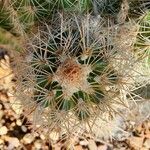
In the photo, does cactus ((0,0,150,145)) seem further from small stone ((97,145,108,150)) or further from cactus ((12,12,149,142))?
small stone ((97,145,108,150))

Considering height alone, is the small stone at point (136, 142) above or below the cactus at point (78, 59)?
below

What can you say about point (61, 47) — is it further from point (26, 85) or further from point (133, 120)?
point (133, 120)

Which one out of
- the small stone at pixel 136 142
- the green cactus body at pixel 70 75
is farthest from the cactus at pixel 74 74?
the small stone at pixel 136 142

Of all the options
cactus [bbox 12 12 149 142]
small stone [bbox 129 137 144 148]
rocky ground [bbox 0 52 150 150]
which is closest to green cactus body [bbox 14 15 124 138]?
cactus [bbox 12 12 149 142]

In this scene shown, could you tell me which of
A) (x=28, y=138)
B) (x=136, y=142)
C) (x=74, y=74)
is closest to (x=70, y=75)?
(x=74, y=74)

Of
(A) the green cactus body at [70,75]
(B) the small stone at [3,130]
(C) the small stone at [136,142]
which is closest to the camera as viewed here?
(A) the green cactus body at [70,75]

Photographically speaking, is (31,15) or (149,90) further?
(149,90)

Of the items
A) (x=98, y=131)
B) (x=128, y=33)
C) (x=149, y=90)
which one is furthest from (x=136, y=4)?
(x=98, y=131)

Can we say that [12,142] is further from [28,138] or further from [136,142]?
[136,142]

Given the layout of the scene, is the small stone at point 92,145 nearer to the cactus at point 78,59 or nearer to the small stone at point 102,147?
the small stone at point 102,147
